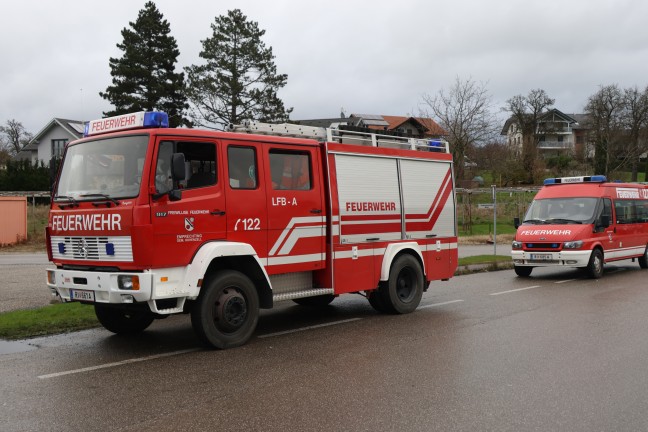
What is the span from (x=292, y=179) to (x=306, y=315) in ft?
8.72

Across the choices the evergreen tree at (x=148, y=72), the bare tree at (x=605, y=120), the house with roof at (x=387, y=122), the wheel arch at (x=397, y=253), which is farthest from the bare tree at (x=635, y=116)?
the wheel arch at (x=397, y=253)

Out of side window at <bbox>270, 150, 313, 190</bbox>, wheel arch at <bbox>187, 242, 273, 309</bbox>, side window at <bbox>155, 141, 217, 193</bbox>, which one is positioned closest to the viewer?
side window at <bbox>155, 141, 217, 193</bbox>

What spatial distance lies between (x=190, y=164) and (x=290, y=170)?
5.21 feet

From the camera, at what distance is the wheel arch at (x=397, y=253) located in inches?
378

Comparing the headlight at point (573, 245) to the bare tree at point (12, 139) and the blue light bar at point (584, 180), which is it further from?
the bare tree at point (12, 139)

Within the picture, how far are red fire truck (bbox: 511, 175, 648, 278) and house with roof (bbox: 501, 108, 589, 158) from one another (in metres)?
42.6

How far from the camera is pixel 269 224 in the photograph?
803cm

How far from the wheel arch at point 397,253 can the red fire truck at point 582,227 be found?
5.89m

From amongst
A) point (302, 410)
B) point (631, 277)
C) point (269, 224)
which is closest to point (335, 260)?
point (269, 224)

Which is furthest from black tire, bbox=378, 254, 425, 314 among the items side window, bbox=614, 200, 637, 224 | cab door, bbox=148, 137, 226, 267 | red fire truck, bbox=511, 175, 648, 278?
side window, bbox=614, 200, 637, 224

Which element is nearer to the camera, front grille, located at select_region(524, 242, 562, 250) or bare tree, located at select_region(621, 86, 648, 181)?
front grille, located at select_region(524, 242, 562, 250)

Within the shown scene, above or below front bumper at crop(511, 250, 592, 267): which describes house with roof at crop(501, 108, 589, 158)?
above

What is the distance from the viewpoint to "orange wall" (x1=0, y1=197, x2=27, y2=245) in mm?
26255

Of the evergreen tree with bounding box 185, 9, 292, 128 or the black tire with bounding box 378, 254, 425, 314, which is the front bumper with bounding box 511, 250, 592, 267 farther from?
the evergreen tree with bounding box 185, 9, 292, 128
